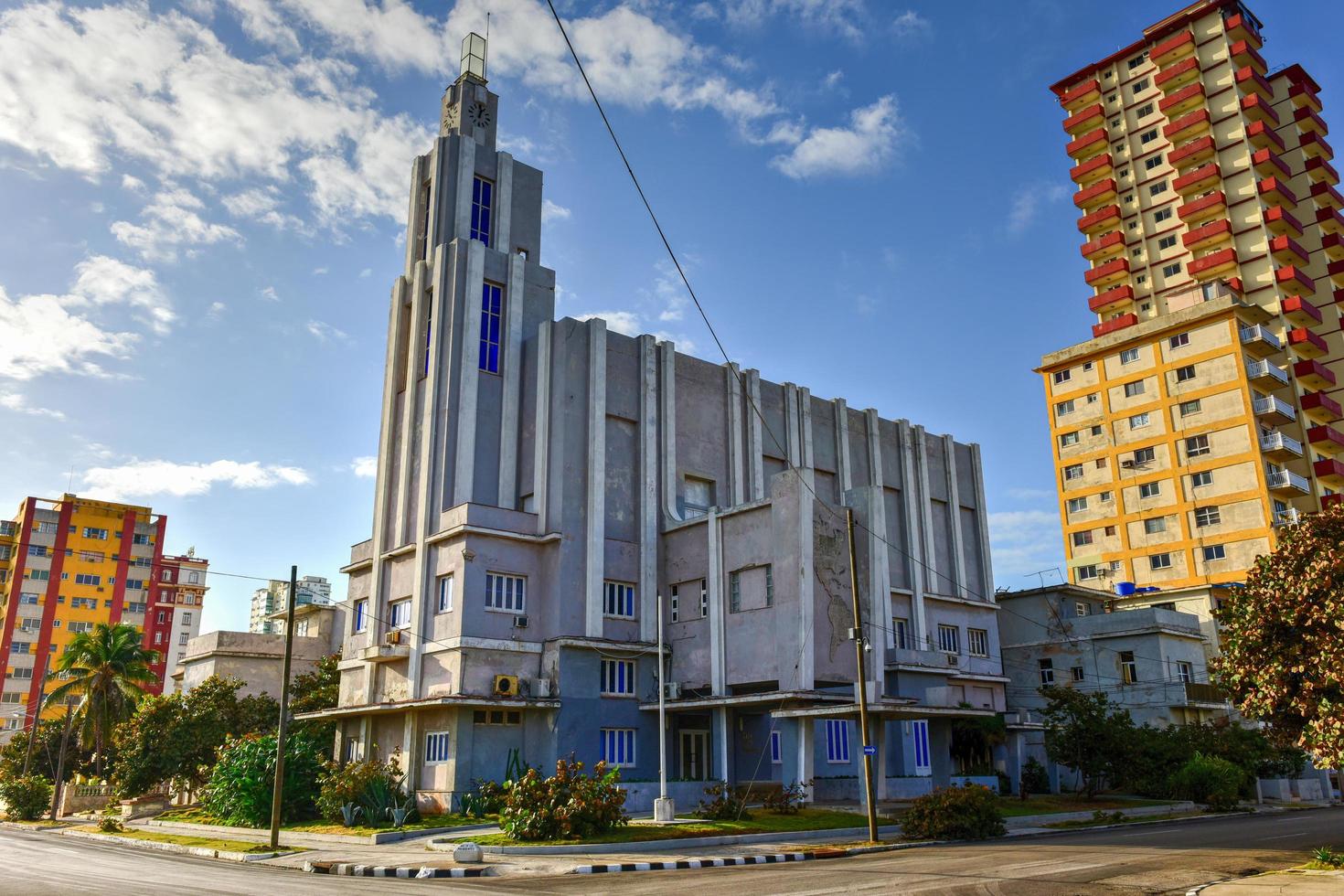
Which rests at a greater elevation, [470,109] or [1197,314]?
[470,109]

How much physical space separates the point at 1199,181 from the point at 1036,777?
51.7 metres

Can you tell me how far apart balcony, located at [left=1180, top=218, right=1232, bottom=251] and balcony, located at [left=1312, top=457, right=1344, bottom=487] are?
1787cm

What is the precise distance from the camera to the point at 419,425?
4181 cm

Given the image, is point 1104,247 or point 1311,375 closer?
point 1311,375

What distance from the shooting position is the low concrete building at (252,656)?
54.0m

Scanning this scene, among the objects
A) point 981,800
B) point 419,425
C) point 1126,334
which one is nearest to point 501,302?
point 419,425

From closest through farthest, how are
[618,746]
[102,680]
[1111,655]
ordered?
[618,746] < [1111,655] < [102,680]

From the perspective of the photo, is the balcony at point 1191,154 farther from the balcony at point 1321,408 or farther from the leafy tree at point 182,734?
the leafy tree at point 182,734

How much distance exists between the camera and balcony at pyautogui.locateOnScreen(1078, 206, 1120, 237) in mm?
79925

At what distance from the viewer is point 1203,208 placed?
7425 centimetres

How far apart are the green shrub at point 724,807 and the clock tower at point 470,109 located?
31.1 metres

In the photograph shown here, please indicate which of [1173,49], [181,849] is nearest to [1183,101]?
[1173,49]

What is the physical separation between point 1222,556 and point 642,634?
143 ft

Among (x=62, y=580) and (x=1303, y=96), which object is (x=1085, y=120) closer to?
(x=1303, y=96)
